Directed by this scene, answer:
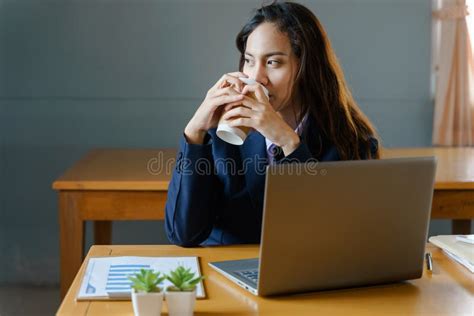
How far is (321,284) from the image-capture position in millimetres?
1419

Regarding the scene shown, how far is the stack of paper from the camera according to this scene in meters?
1.60

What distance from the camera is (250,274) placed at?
150 centimetres

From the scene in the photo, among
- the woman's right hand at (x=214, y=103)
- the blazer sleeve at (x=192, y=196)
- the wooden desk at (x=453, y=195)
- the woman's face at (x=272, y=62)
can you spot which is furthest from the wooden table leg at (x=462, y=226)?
the woman's right hand at (x=214, y=103)

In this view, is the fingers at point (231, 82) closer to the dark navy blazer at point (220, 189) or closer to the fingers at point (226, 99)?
the fingers at point (226, 99)

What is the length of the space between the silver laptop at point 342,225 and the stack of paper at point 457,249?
158 millimetres

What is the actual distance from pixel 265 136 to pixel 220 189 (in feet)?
0.79

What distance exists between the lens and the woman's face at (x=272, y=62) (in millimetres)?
1918

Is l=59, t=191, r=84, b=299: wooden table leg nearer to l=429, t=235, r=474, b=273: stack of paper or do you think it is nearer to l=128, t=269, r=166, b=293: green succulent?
l=429, t=235, r=474, b=273: stack of paper

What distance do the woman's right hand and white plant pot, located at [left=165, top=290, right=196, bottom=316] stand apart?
59cm

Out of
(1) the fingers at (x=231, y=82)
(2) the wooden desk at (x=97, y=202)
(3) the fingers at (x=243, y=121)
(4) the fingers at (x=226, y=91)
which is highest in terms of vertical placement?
(1) the fingers at (x=231, y=82)

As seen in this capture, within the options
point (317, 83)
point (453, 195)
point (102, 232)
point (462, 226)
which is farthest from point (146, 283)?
point (462, 226)

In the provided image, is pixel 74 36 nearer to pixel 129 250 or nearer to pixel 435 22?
pixel 435 22

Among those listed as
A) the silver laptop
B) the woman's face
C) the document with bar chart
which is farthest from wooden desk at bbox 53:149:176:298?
the silver laptop

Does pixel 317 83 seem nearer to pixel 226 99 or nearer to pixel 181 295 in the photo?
pixel 226 99
